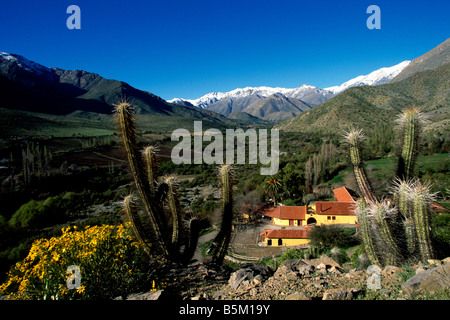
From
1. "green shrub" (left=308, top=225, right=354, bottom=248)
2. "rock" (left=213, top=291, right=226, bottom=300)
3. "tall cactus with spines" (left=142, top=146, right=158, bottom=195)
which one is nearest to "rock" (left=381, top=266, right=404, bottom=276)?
"rock" (left=213, top=291, right=226, bottom=300)

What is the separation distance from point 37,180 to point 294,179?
39.0 meters

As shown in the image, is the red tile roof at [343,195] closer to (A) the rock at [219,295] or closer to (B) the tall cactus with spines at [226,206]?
(B) the tall cactus with spines at [226,206]

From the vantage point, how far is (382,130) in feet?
161

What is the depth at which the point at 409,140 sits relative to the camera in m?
5.69

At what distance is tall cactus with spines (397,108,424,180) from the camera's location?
5625mm

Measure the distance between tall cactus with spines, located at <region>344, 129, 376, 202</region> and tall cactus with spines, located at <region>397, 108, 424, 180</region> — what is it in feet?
2.85

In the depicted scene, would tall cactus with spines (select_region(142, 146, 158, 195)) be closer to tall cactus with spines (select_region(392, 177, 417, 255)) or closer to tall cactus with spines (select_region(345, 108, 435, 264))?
tall cactus with spines (select_region(345, 108, 435, 264))

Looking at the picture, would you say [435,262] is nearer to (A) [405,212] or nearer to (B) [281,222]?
(A) [405,212]

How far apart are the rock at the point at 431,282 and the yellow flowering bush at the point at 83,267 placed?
15.3 ft

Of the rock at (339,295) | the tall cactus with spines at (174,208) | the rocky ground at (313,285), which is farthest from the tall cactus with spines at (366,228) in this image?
the tall cactus with spines at (174,208)

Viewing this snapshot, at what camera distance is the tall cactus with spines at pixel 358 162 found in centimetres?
566

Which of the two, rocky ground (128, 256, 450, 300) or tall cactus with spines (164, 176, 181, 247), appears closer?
rocky ground (128, 256, 450, 300)
